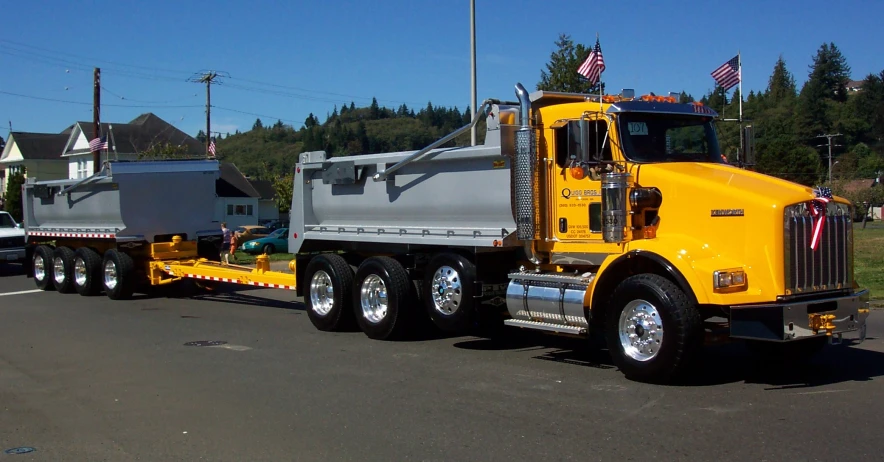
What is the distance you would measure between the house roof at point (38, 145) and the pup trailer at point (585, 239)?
6444 cm

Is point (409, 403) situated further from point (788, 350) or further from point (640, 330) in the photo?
point (788, 350)

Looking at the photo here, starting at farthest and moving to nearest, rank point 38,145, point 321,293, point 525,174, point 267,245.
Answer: point 38,145 → point 267,245 → point 321,293 → point 525,174

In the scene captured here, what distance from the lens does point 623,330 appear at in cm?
916

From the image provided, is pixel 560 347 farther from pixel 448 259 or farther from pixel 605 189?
pixel 605 189

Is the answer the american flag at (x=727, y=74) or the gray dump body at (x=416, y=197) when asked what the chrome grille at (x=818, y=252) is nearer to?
the gray dump body at (x=416, y=197)

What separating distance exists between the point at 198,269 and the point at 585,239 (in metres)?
9.50

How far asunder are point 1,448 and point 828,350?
9.27 metres

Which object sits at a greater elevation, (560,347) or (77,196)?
(77,196)

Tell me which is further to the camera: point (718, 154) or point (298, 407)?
point (718, 154)

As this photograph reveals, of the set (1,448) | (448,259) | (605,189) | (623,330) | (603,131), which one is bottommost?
(1,448)

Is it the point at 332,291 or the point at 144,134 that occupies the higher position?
the point at 144,134

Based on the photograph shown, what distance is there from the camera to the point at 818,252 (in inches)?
341

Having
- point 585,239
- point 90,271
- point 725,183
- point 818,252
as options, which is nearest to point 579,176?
point 585,239

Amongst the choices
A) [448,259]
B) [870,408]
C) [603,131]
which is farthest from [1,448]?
[870,408]
